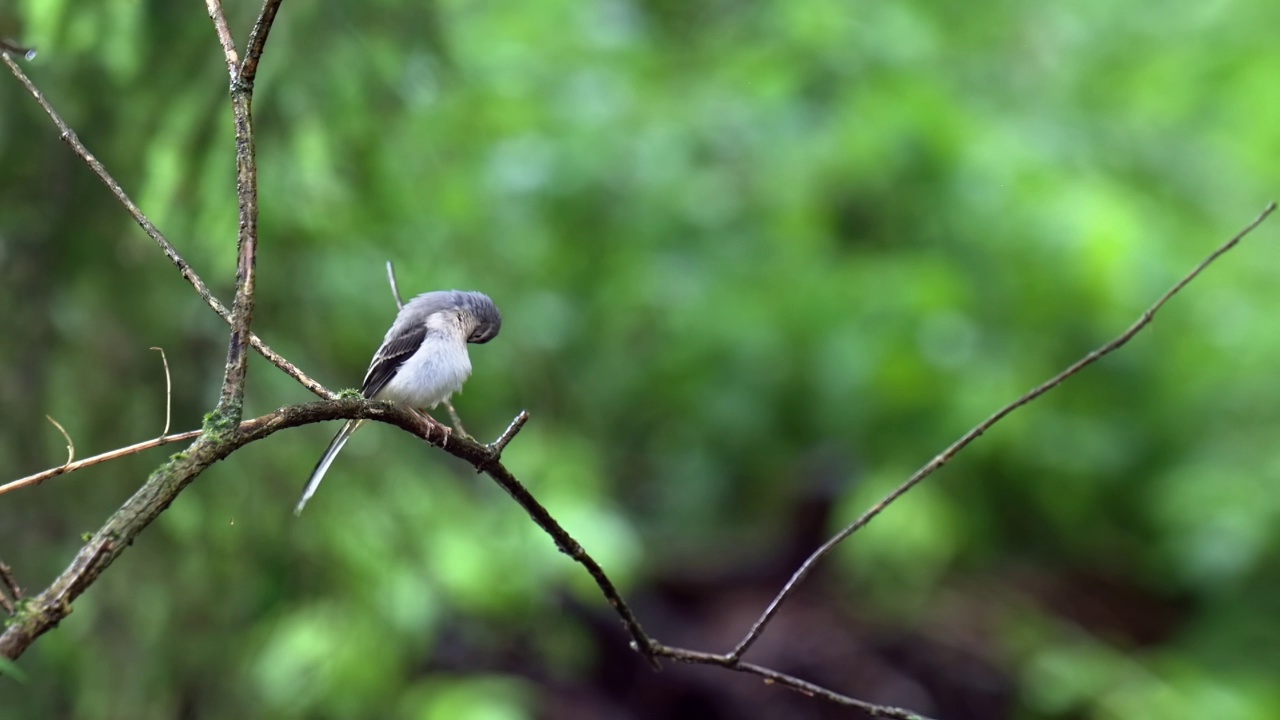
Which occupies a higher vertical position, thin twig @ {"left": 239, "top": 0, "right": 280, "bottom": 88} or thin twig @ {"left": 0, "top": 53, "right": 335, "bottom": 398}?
thin twig @ {"left": 239, "top": 0, "right": 280, "bottom": 88}

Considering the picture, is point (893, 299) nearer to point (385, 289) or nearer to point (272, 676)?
point (385, 289)

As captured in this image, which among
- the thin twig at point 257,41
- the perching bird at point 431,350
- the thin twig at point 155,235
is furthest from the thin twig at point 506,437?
the perching bird at point 431,350

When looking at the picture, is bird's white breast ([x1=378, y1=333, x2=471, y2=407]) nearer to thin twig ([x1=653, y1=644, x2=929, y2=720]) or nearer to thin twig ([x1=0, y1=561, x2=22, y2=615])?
thin twig ([x1=653, y1=644, x2=929, y2=720])

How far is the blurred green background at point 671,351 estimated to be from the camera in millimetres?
3469

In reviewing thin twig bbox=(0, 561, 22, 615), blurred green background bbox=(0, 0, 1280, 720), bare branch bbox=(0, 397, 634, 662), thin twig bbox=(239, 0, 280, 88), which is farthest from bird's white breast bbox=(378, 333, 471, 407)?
thin twig bbox=(0, 561, 22, 615)

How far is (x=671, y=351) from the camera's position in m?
5.70

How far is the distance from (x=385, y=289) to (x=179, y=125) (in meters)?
1.07

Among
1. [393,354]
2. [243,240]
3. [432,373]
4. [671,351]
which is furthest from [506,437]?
[671,351]

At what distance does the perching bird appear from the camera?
2.92 metres

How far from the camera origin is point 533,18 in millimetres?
6434

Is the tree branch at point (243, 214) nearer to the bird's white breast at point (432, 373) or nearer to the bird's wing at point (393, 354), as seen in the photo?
the bird's white breast at point (432, 373)

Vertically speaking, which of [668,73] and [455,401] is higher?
[668,73]

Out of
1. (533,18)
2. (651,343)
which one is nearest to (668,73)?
(533,18)

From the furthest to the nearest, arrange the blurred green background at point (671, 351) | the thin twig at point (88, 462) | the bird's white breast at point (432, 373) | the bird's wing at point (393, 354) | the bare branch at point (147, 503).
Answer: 1. the blurred green background at point (671, 351)
2. the bird's wing at point (393, 354)
3. the bird's white breast at point (432, 373)
4. the thin twig at point (88, 462)
5. the bare branch at point (147, 503)
